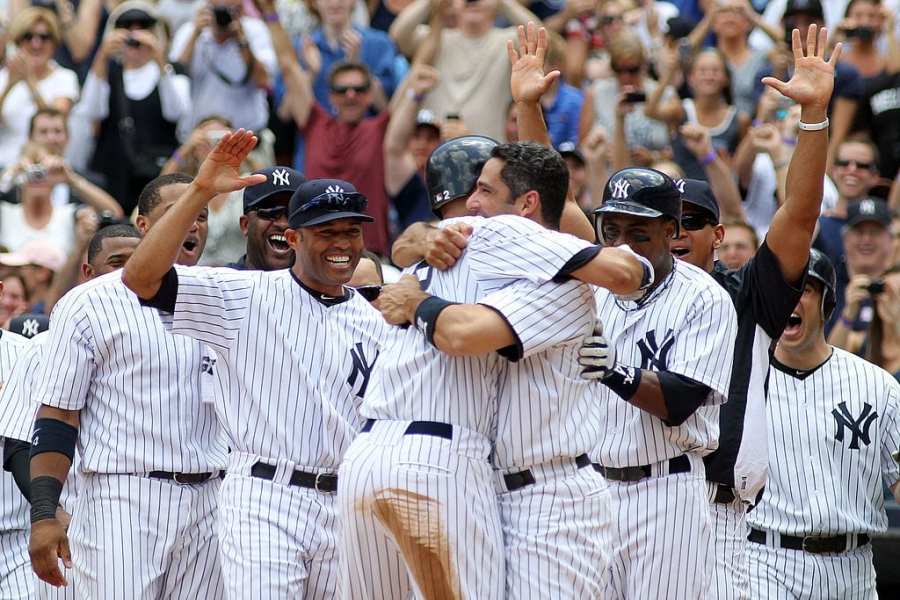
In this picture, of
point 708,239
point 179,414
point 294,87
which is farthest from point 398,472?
point 294,87

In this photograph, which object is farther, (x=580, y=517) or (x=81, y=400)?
(x=81, y=400)

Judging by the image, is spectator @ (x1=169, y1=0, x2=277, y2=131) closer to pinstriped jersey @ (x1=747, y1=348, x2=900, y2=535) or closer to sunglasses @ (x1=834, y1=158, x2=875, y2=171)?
sunglasses @ (x1=834, y1=158, x2=875, y2=171)

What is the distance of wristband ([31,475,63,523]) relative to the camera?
568 centimetres

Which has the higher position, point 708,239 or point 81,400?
point 708,239

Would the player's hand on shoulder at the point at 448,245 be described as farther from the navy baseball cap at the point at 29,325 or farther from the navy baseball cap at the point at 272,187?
the navy baseball cap at the point at 29,325

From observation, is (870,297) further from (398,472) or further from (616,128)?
(398,472)

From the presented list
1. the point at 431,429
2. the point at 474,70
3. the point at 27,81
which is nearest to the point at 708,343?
the point at 431,429

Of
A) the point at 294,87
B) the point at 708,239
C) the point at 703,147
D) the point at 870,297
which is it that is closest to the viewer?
the point at 708,239

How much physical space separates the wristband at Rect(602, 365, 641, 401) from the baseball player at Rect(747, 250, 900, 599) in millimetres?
1763

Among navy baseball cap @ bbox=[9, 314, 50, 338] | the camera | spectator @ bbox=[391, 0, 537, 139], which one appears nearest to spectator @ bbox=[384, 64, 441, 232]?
spectator @ bbox=[391, 0, 537, 139]

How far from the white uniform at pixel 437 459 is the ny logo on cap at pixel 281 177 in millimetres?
1915

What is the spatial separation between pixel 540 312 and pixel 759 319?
1.59 metres

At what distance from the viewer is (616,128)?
1137cm

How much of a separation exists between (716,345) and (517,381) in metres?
1.00
